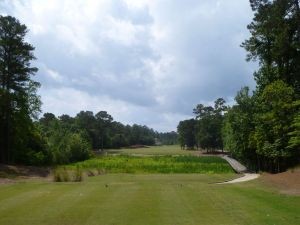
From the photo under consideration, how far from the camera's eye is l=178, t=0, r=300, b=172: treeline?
130ft

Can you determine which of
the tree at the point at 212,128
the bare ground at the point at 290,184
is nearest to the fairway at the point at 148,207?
the bare ground at the point at 290,184

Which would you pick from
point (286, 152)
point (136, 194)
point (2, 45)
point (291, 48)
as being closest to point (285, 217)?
point (136, 194)

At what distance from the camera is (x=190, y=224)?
1380 centimetres

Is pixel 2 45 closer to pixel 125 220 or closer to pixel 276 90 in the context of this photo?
pixel 276 90

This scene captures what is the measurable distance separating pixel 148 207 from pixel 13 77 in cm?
4501

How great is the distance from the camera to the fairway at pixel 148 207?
573 inches

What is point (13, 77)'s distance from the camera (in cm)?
5781

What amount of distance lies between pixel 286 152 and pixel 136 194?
22759 millimetres

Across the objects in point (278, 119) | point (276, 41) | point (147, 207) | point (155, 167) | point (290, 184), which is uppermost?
point (276, 41)

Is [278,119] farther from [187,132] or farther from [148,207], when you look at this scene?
[187,132]

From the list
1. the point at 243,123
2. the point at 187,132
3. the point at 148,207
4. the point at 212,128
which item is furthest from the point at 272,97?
the point at 187,132

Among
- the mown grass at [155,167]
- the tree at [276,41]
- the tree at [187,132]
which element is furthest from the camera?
the tree at [187,132]

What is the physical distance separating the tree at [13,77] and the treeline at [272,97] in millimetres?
27549

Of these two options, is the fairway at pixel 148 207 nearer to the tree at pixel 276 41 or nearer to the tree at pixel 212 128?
the tree at pixel 276 41
